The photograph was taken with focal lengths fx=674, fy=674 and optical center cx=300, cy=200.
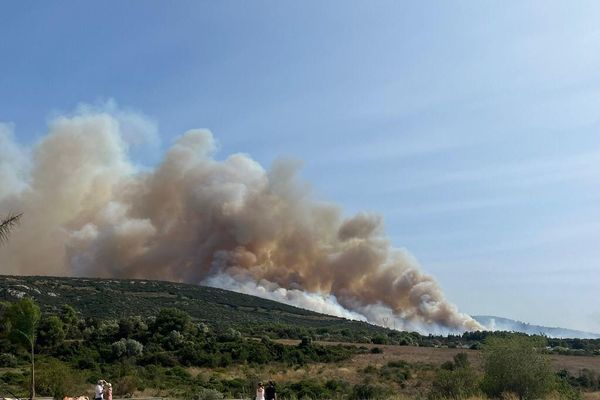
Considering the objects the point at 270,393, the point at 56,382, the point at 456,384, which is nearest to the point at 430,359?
the point at 456,384

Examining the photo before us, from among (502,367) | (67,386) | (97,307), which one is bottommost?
(67,386)

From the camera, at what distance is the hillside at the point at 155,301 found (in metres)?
85.0

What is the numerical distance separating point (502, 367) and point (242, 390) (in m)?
15.7

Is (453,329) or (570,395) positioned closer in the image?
(570,395)

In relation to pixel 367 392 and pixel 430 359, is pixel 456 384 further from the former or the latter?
pixel 430 359

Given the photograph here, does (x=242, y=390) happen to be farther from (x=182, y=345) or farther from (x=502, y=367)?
(x=182, y=345)

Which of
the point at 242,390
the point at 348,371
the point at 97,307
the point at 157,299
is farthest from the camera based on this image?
the point at 157,299

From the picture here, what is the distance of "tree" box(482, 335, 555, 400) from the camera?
28.1 m

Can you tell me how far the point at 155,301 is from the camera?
95.4 meters

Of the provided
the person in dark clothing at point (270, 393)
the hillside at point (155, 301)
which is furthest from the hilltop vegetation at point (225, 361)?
the person in dark clothing at point (270, 393)

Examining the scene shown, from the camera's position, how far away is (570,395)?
28422 mm

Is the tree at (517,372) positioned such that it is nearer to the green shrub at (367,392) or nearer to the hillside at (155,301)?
the green shrub at (367,392)

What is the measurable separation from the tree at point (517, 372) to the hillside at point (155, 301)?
187ft

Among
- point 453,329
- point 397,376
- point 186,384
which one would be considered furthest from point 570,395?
point 453,329
